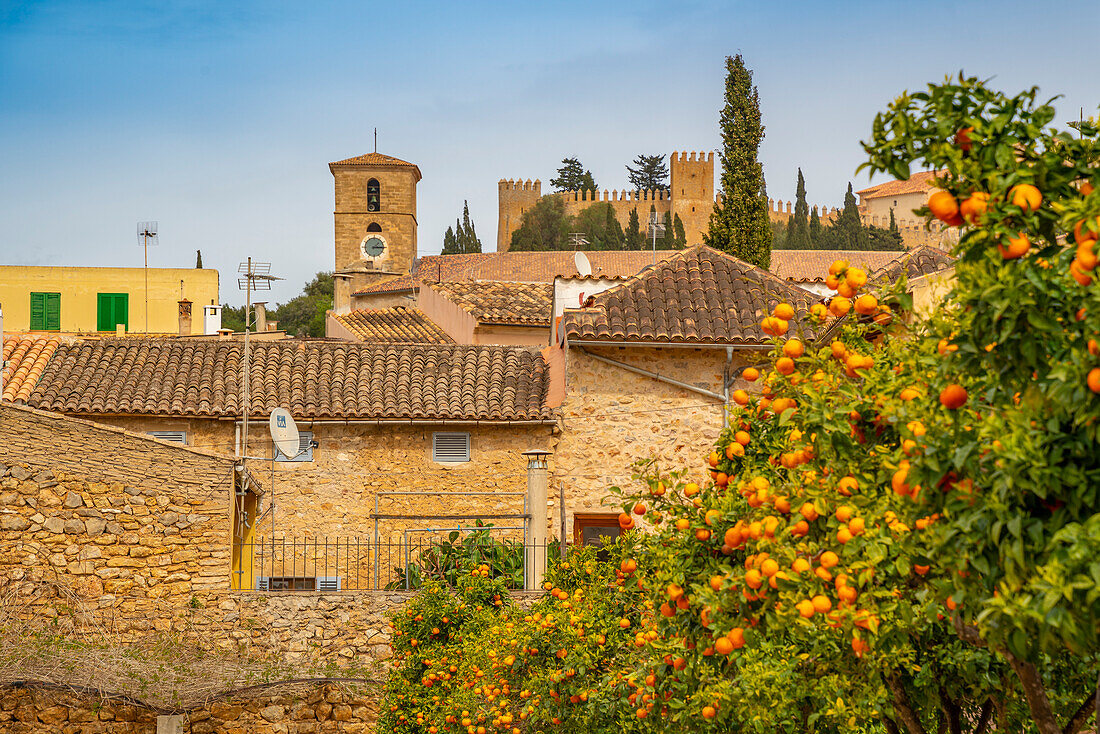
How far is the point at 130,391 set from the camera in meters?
15.8

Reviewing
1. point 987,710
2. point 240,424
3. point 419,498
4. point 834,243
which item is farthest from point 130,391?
point 834,243

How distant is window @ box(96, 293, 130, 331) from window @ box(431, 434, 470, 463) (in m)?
21.2

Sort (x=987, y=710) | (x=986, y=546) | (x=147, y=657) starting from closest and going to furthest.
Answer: (x=986, y=546) → (x=987, y=710) → (x=147, y=657)

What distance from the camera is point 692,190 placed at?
75.4 m

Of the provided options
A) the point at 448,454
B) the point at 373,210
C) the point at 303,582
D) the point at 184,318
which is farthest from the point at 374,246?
the point at 303,582

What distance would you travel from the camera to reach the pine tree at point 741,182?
26.8m

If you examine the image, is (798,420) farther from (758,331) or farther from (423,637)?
(758,331)

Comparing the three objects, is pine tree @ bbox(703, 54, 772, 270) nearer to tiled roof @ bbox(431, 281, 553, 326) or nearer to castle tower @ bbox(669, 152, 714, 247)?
tiled roof @ bbox(431, 281, 553, 326)

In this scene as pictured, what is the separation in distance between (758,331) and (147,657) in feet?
30.1

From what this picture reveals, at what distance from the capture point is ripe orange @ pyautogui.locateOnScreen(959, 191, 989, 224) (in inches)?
104

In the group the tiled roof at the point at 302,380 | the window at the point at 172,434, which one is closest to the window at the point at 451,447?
the tiled roof at the point at 302,380

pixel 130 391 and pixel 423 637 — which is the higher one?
pixel 130 391

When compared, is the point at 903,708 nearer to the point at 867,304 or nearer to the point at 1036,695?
the point at 1036,695

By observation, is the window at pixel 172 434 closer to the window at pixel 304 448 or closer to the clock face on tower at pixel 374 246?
the window at pixel 304 448
